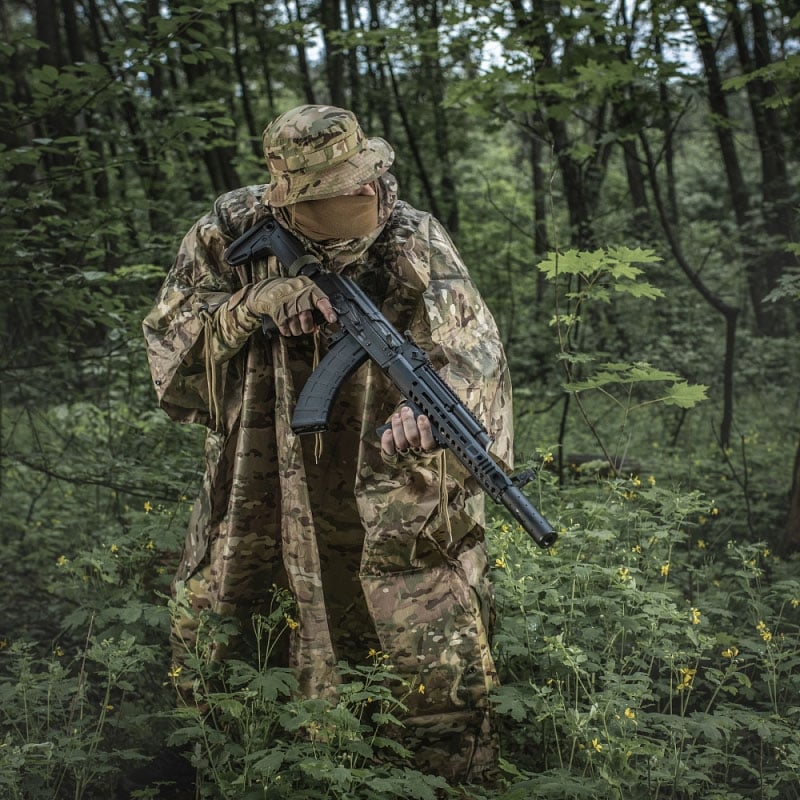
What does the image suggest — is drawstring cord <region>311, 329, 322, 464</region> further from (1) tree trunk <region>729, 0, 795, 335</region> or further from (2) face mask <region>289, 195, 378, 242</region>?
(1) tree trunk <region>729, 0, 795, 335</region>

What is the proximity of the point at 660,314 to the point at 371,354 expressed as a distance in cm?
803

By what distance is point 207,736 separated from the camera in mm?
2752

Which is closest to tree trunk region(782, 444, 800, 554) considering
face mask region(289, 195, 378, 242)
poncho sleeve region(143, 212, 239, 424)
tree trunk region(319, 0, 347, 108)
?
face mask region(289, 195, 378, 242)

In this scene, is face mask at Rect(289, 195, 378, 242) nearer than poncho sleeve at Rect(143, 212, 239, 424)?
Yes

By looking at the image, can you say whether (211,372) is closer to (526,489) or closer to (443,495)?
(443,495)

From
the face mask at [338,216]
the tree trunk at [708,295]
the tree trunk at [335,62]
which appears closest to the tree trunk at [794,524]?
the tree trunk at [708,295]

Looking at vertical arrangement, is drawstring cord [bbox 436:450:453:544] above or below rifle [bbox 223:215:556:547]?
below

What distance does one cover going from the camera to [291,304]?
9.31 feet

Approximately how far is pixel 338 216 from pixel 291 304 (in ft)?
1.13

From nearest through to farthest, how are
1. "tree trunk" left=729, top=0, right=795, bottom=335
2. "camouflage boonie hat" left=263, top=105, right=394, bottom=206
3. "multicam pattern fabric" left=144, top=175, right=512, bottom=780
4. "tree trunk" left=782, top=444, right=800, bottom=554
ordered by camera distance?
1. "camouflage boonie hat" left=263, top=105, right=394, bottom=206
2. "multicam pattern fabric" left=144, top=175, right=512, bottom=780
3. "tree trunk" left=782, top=444, right=800, bottom=554
4. "tree trunk" left=729, top=0, right=795, bottom=335

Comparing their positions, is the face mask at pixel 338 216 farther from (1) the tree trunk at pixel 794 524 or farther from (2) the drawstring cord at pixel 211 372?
(1) the tree trunk at pixel 794 524

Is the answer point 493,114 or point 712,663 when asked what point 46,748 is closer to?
point 712,663

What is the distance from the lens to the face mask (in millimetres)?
2883

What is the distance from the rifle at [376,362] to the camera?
8.77 feet
